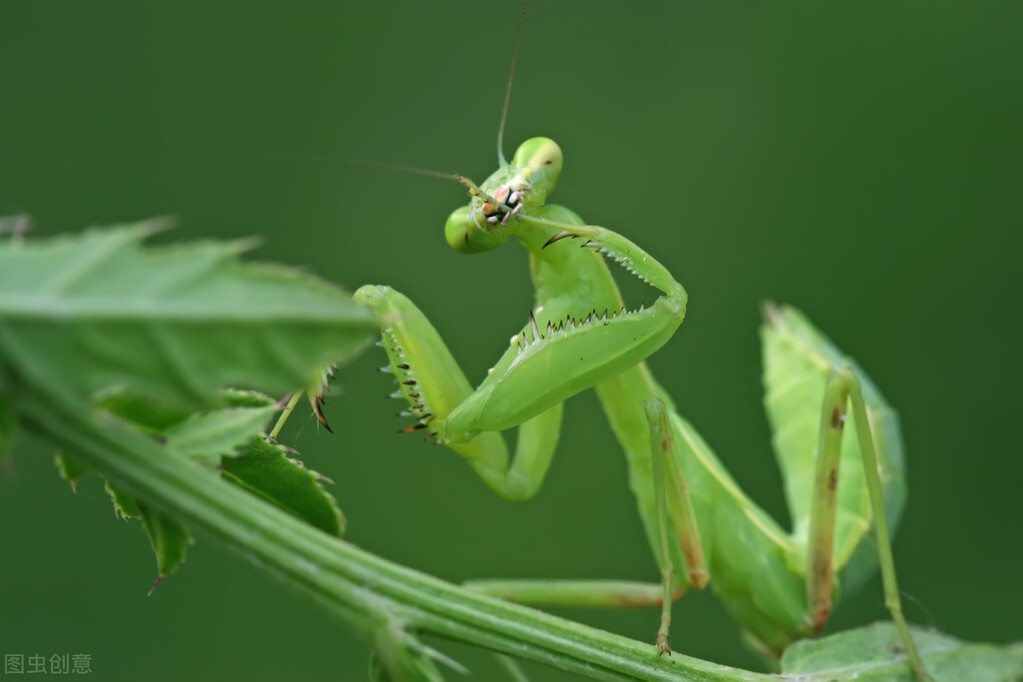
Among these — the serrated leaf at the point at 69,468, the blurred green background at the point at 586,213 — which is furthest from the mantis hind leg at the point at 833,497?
the blurred green background at the point at 586,213

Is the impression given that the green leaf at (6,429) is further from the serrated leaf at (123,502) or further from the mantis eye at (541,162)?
the mantis eye at (541,162)

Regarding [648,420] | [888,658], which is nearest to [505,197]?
[648,420]

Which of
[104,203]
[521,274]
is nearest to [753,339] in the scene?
[521,274]

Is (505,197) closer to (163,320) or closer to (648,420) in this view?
(648,420)

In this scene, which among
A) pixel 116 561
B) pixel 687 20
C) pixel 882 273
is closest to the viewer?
pixel 116 561

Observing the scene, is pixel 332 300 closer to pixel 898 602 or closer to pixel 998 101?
pixel 898 602

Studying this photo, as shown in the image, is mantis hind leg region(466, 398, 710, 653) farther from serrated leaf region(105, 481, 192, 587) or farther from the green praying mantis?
serrated leaf region(105, 481, 192, 587)

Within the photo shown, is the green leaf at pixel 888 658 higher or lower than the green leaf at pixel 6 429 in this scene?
lower
